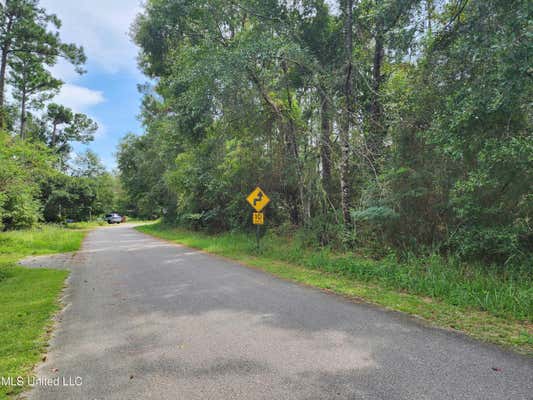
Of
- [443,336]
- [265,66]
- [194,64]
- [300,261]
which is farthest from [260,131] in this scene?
[443,336]

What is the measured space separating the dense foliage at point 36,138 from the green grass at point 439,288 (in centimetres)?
796

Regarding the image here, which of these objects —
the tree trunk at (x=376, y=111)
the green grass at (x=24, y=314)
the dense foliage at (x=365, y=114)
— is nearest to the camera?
the green grass at (x=24, y=314)

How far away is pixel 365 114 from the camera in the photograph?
30.0 feet

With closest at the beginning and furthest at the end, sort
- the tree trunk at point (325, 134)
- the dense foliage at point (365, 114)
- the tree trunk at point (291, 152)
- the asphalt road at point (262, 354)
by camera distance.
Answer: the asphalt road at point (262, 354), the dense foliage at point (365, 114), the tree trunk at point (325, 134), the tree trunk at point (291, 152)

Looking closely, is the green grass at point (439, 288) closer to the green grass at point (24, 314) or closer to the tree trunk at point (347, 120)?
the tree trunk at point (347, 120)

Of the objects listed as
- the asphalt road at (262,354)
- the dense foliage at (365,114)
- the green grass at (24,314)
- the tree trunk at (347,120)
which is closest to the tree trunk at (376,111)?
the dense foliage at (365,114)

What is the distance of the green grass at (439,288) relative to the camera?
3758mm

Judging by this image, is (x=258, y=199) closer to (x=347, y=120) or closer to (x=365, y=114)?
(x=347, y=120)

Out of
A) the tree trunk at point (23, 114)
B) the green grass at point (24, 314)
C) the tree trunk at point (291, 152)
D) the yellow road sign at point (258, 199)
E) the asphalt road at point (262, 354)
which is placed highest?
the tree trunk at point (23, 114)

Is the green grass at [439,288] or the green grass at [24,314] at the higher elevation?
the green grass at [439,288]

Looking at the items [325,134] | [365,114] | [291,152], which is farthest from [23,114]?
[365,114]

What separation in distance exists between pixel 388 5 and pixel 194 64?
6.08 metres

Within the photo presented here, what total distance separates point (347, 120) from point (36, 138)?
22412 mm

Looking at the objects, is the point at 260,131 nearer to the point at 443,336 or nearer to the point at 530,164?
the point at 530,164
